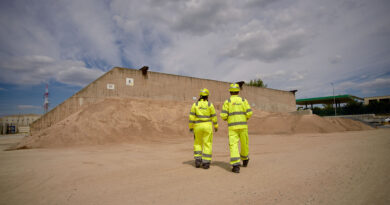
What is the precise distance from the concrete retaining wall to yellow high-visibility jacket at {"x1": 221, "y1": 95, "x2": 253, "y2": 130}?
37.2ft

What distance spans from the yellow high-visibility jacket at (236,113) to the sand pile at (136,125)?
777cm

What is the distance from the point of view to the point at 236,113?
14.1ft

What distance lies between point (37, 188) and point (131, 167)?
1.79 m

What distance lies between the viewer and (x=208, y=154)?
4.41 metres

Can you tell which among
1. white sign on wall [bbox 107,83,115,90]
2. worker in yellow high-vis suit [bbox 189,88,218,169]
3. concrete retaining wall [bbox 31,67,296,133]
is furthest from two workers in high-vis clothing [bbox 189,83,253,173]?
white sign on wall [bbox 107,83,115,90]

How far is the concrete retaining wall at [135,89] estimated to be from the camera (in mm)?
11773

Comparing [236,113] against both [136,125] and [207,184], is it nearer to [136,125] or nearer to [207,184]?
[207,184]

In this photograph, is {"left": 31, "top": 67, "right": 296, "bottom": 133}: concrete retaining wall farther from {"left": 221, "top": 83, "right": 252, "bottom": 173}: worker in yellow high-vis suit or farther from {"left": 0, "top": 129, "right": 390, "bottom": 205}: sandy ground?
{"left": 221, "top": 83, "right": 252, "bottom": 173}: worker in yellow high-vis suit

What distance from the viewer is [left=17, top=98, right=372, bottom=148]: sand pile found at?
379 inches

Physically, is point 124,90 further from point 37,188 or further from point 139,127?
point 37,188

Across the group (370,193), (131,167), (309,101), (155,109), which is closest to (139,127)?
(155,109)

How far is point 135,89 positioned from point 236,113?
12292 mm

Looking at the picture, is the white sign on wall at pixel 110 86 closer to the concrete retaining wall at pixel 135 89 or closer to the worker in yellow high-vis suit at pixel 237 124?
the concrete retaining wall at pixel 135 89

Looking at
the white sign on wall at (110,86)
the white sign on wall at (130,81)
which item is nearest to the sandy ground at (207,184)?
the white sign on wall at (110,86)
